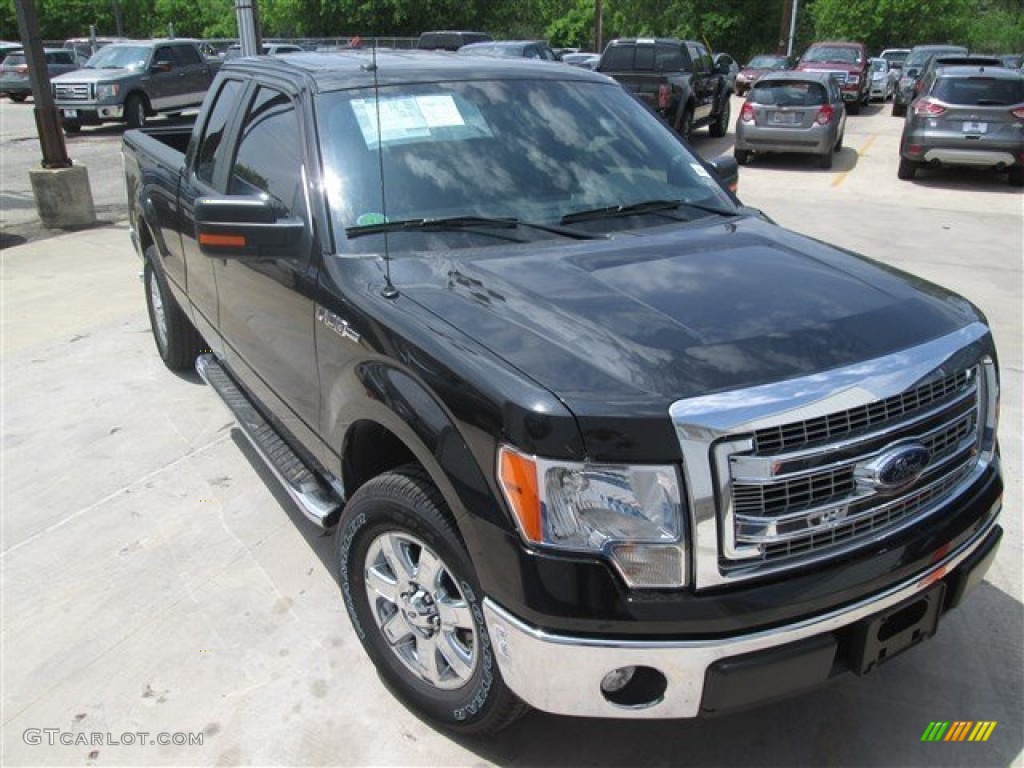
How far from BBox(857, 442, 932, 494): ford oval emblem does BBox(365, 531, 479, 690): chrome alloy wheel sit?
1.11 metres

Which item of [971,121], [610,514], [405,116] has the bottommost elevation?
[971,121]

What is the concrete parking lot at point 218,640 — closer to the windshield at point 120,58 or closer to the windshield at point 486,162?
the windshield at point 486,162

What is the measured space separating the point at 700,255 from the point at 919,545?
1.15 meters

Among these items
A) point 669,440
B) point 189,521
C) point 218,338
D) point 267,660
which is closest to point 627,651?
point 669,440

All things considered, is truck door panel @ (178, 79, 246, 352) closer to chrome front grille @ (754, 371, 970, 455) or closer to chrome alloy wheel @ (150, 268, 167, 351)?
chrome alloy wheel @ (150, 268, 167, 351)

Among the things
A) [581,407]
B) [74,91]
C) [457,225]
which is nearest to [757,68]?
[74,91]

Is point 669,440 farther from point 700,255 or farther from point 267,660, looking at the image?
point 267,660

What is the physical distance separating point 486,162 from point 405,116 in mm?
356

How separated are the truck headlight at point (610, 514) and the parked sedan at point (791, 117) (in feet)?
46.4

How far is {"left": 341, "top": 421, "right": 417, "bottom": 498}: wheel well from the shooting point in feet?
9.28

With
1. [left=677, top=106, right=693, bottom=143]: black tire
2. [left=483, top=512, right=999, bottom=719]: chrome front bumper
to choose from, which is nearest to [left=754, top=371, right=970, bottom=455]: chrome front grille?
[left=483, top=512, right=999, bottom=719]: chrome front bumper

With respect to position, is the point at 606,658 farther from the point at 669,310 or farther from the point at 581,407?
the point at 669,310

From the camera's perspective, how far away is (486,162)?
3270 mm

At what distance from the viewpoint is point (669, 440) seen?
6.59 feet
